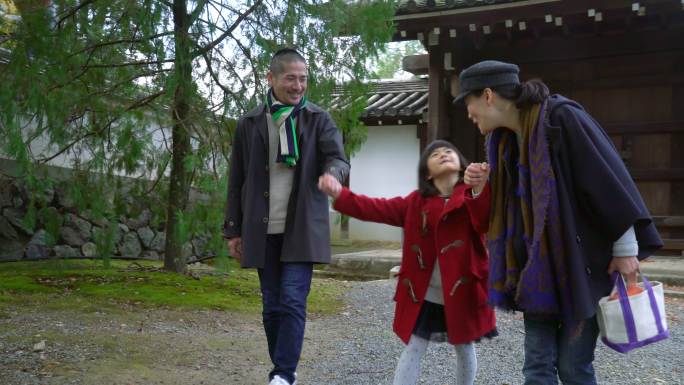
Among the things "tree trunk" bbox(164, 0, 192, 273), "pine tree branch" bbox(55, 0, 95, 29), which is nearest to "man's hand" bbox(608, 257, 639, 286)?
"tree trunk" bbox(164, 0, 192, 273)

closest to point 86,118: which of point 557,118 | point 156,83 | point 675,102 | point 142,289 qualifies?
point 156,83

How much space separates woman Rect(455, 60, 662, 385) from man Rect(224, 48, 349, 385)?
3.10 ft

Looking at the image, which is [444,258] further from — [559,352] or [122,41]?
[122,41]

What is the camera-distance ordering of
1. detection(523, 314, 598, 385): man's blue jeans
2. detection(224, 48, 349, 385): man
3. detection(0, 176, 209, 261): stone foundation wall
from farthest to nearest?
detection(0, 176, 209, 261): stone foundation wall < detection(224, 48, 349, 385): man < detection(523, 314, 598, 385): man's blue jeans

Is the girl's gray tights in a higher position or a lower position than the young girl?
lower

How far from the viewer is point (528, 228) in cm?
221

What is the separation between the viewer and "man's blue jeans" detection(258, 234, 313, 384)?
2.94m

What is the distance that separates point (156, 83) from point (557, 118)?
4.25 m

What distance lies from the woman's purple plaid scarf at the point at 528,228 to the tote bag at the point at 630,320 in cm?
13

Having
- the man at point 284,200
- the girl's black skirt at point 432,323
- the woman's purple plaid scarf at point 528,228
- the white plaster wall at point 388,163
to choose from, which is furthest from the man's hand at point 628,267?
the white plaster wall at point 388,163

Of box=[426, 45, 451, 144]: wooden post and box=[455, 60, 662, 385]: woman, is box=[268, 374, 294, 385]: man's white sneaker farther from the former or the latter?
box=[426, 45, 451, 144]: wooden post

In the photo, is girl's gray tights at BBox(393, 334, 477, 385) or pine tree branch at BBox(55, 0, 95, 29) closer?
girl's gray tights at BBox(393, 334, 477, 385)

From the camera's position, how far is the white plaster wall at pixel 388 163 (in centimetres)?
1191

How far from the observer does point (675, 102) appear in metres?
7.94
